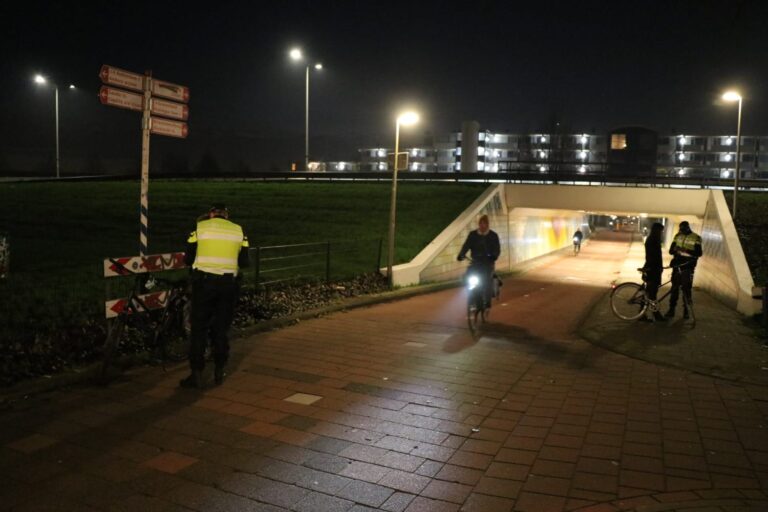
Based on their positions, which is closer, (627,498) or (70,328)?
(627,498)

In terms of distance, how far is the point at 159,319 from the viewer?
7461 millimetres

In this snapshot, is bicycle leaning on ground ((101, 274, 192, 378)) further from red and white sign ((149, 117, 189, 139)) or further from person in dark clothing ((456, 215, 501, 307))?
person in dark clothing ((456, 215, 501, 307))

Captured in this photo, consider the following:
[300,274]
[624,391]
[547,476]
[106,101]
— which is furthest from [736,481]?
[300,274]

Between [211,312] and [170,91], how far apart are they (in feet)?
11.8

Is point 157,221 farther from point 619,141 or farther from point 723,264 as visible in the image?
point 619,141

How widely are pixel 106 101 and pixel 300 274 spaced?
20.0 ft

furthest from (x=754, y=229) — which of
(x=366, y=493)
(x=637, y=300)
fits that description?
(x=366, y=493)

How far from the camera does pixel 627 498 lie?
4.16 m

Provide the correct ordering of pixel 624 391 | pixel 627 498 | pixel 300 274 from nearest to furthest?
pixel 627 498 → pixel 624 391 → pixel 300 274

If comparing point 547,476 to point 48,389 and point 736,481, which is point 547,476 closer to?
point 736,481

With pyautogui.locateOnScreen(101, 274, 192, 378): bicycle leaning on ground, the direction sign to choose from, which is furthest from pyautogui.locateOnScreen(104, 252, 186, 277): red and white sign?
the direction sign

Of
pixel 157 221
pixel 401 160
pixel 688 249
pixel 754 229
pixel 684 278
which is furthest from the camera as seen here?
pixel 157 221

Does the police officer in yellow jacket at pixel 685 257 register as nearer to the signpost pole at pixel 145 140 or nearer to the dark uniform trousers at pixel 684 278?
the dark uniform trousers at pixel 684 278

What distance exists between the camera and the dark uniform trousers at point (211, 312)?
6398 millimetres
